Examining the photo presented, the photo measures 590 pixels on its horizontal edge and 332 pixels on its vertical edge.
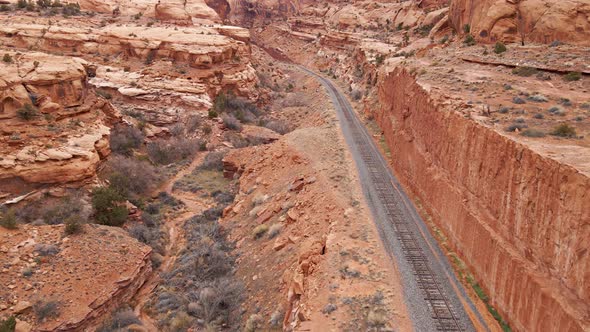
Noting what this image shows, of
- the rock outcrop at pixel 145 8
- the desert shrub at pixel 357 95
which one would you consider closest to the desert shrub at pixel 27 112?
the desert shrub at pixel 357 95

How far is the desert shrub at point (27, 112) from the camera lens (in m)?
17.6

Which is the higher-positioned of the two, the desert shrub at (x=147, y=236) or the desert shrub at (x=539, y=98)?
the desert shrub at (x=539, y=98)

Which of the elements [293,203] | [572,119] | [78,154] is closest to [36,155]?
[78,154]

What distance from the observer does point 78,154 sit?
17906mm

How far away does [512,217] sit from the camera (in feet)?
34.3

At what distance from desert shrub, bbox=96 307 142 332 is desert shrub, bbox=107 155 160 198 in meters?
7.96

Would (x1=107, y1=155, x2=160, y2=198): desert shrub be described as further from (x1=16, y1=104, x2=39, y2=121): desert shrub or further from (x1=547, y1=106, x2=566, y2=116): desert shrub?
(x1=547, y1=106, x2=566, y2=116): desert shrub

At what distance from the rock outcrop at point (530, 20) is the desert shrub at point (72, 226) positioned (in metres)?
26.7

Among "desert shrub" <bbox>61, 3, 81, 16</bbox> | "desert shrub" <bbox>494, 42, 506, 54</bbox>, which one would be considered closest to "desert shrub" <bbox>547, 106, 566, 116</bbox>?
"desert shrub" <bbox>494, 42, 506, 54</bbox>

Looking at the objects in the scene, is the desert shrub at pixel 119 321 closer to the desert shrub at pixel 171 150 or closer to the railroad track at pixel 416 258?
the railroad track at pixel 416 258

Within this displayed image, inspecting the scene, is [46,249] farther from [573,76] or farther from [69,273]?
[573,76]

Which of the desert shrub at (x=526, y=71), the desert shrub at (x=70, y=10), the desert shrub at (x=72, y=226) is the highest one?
the desert shrub at (x=70, y=10)

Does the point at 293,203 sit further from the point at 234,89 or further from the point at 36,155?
the point at 234,89

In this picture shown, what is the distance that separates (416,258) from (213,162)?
18.5 m
